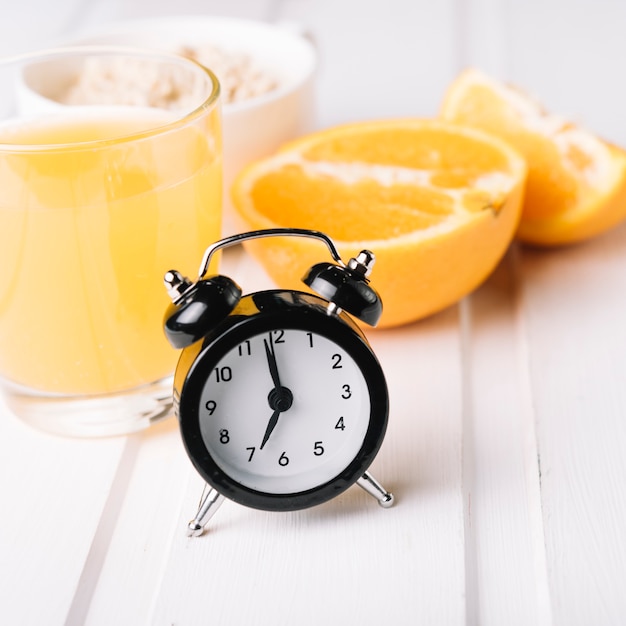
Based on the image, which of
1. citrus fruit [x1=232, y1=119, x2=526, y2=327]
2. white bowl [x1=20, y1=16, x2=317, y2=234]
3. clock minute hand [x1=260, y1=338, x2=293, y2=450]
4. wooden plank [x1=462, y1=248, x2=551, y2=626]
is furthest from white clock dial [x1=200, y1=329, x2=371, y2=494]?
white bowl [x1=20, y1=16, x2=317, y2=234]

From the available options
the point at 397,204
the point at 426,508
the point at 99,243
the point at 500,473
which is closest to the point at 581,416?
the point at 500,473

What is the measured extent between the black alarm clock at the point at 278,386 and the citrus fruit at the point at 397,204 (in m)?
0.27

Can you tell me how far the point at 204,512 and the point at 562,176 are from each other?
31.9 inches

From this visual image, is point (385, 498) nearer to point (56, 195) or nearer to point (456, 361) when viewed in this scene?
point (456, 361)

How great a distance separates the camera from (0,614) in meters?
0.87

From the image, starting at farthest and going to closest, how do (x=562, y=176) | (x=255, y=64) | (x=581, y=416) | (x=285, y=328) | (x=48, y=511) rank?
(x=255, y=64) < (x=562, y=176) < (x=581, y=416) < (x=48, y=511) < (x=285, y=328)

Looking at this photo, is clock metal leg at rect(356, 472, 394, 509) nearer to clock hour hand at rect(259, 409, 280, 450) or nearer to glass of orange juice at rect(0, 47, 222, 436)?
clock hour hand at rect(259, 409, 280, 450)

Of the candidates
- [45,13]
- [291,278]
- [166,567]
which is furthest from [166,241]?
[45,13]

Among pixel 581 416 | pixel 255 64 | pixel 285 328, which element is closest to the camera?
pixel 285 328

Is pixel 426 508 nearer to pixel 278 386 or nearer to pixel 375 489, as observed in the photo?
pixel 375 489

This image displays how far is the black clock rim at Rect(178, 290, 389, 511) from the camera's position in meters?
0.87

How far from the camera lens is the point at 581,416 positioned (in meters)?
1.10

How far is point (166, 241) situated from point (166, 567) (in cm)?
36

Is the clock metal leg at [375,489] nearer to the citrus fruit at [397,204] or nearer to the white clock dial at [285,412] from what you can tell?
the white clock dial at [285,412]
